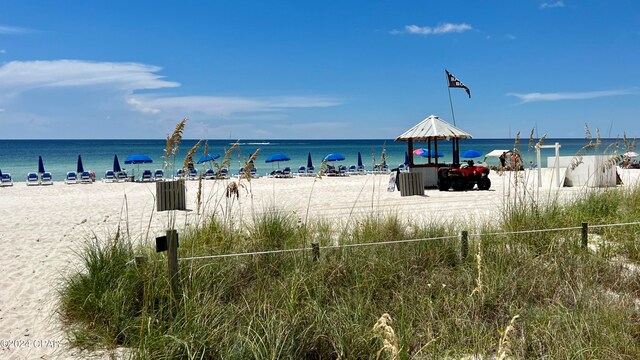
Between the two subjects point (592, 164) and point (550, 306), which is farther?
point (592, 164)

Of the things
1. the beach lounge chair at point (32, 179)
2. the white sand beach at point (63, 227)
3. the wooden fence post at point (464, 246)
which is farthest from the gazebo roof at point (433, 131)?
the beach lounge chair at point (32, 179)

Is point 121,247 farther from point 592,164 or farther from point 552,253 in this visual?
point 592,164

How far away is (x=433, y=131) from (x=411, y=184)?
9.02 feet

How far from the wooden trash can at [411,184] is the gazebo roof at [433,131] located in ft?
8.30

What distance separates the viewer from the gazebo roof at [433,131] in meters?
15.0

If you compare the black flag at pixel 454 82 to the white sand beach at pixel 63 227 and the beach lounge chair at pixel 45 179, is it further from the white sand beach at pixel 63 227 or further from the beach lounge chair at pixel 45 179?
the beach lounge chair at pixel 45 179

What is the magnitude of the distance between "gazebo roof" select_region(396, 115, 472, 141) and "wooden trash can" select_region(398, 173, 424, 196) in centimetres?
253

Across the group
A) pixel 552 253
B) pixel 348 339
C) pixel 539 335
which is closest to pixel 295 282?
pixel 348 339

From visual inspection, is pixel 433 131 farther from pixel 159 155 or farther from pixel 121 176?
pixel 159 155

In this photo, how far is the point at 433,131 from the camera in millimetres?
15047

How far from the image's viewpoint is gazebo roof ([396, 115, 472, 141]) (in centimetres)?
1503

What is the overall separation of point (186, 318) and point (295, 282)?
39.0 inches

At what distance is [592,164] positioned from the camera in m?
13.9

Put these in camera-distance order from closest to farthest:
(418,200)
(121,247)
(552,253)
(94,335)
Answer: (94,335)
(121,247)
(552,253)
(418,200)
